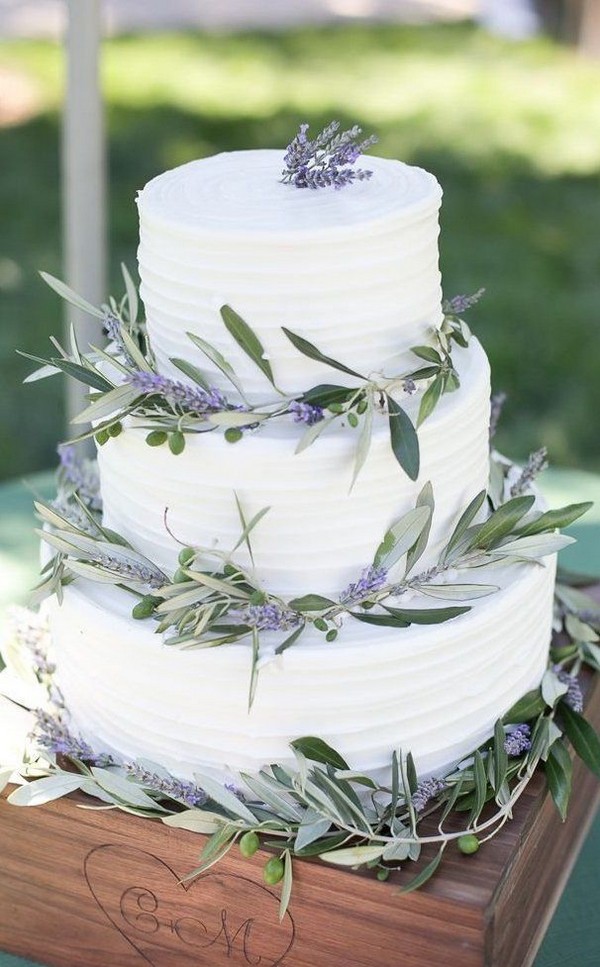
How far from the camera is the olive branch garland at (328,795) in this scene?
4.82 feet

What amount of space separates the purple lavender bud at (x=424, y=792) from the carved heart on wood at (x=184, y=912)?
0.64ft

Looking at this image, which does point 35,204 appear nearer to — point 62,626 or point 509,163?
point 509,163

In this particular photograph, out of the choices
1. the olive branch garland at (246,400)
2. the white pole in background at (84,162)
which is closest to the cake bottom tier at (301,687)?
the olive branch garland at (246,400)

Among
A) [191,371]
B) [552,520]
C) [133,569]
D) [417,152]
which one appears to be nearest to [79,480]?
[133,569]

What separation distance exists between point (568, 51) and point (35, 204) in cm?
375

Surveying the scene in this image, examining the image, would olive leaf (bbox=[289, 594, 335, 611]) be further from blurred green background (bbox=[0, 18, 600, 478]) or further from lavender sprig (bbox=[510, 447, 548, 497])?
blurred green background (bbox=[0, 18, 600, 478])

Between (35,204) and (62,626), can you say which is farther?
(35,204)

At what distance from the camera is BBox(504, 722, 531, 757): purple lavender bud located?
161cm

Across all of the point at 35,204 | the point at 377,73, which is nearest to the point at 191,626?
the point at 35,204

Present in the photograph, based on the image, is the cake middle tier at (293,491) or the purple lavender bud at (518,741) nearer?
the cake middle tier at (293,491)

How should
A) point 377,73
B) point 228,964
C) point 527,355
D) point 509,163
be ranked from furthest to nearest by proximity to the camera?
point 377,73 → point 509,163 → point 527,355 → point 228,964

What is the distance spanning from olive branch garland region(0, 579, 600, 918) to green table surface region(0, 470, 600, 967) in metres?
0.24

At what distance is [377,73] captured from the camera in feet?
24.3

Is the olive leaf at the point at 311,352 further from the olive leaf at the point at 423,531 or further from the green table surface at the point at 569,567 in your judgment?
the green table surface at the point at 569,567
